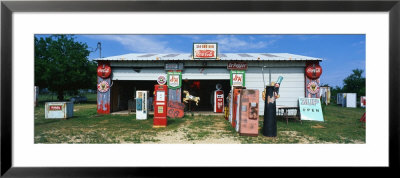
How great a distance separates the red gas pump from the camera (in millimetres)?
6953

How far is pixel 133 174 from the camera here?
8.63 ft

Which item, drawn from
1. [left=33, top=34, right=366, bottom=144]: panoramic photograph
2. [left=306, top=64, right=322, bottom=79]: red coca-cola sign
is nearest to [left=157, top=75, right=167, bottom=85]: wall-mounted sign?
[left=33, top=34, right=366, bottom=144]: panoramic photograph

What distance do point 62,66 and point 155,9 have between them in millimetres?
18504

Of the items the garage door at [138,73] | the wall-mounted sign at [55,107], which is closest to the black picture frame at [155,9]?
the wall-mounted sign at [55,107]

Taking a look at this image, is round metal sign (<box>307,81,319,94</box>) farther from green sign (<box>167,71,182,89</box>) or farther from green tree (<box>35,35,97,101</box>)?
green tree (<box>35,35,97,101</box>)

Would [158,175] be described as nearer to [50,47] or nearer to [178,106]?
[178,106]

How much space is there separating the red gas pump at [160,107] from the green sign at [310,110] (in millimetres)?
6293

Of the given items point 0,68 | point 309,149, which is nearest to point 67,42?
point 0,68

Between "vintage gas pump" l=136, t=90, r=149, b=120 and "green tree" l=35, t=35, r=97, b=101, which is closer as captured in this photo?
"vintage gas pump" l=136, t=90, r=149, b=120

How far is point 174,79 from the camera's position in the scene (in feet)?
34.0

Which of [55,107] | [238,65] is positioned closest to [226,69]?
[238,65]

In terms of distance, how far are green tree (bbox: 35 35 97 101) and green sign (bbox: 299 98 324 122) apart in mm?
19093

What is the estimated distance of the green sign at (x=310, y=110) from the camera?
7.84 m

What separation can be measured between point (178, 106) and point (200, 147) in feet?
20.8
